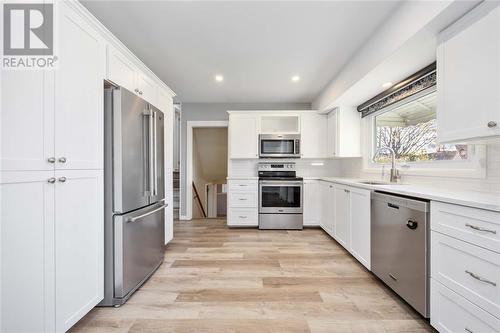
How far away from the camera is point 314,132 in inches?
161

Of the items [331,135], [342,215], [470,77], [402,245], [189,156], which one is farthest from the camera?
[189,156]

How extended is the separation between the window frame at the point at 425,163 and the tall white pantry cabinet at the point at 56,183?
2.83 meters

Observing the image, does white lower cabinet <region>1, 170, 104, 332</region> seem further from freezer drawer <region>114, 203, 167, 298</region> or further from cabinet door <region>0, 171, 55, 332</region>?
freezer drawer <region>114, 203, 167, 298</region>

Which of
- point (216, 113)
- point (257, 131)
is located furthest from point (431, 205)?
point (216, 113)

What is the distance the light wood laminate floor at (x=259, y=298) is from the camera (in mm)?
1558

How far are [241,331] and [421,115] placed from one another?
2.76m

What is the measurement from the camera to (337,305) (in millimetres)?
1775

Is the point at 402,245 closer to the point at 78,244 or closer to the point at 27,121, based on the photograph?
the point at 78,244

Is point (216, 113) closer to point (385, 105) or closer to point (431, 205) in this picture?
point (385, 105)

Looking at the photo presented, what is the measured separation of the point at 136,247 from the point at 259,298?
113cm

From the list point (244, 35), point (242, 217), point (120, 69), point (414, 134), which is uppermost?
point (244, 35)

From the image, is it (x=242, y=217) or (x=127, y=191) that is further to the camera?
(x=242, y=217)

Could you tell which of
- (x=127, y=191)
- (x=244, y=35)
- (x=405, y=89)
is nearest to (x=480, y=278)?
(x=405, y=89)

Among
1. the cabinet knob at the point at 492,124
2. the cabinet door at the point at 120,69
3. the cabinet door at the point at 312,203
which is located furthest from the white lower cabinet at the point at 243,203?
the cabinet knob at the point at 492,124
